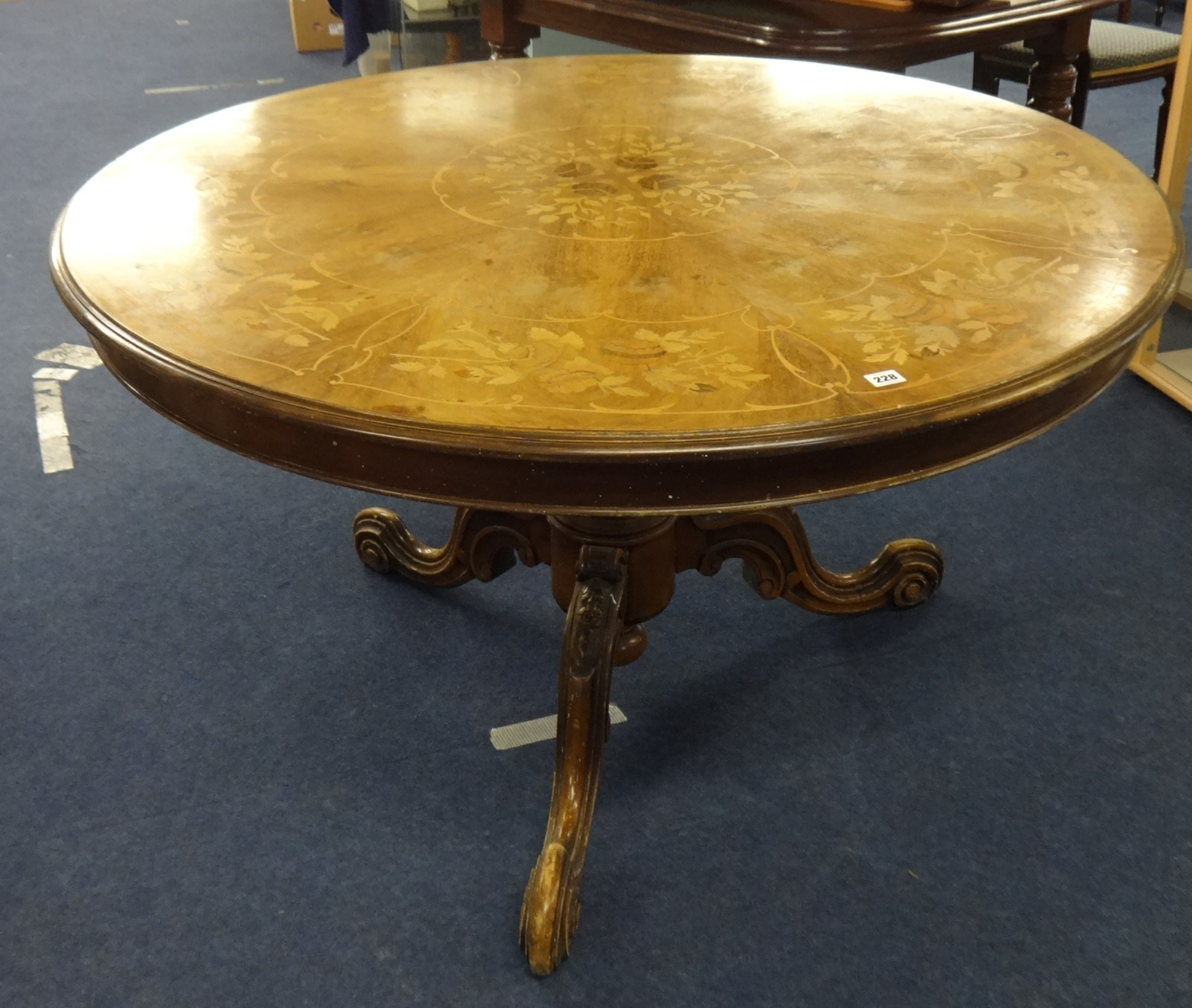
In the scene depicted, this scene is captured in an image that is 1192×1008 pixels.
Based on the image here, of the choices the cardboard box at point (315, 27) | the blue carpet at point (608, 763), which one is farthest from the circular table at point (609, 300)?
the cardboard box at point (315, 27)

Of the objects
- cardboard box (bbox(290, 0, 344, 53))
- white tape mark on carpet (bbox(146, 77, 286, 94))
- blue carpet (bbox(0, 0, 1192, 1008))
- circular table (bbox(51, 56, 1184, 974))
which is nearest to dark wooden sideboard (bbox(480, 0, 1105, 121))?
circular table (bbox(51, 56, 1184, 974))

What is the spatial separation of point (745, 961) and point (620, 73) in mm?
1241

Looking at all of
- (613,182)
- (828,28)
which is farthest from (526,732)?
(828,28)

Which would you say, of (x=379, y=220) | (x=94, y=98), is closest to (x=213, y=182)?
(x=379, y=220)

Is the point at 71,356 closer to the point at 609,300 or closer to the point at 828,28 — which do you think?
the point at 828,28

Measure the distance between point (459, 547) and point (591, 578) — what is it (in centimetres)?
39

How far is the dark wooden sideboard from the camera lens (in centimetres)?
192

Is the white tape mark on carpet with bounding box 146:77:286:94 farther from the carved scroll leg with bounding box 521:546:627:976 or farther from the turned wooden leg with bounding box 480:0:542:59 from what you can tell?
the carved scroll leg with bounding box 521:546:627:976

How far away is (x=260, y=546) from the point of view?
206 centimetres

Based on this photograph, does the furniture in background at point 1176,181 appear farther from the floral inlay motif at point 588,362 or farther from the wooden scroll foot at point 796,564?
the floral inlay motif at point 588,362

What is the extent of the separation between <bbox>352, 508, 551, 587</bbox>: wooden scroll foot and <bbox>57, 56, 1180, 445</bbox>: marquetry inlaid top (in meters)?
0.49

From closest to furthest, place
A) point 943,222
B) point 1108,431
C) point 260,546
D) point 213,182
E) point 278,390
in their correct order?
point 278,390, point 943,222, point 213,182, point 260,546, point 1108,431

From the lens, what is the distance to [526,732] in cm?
166

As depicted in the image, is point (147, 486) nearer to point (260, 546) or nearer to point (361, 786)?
point (260, 546)
